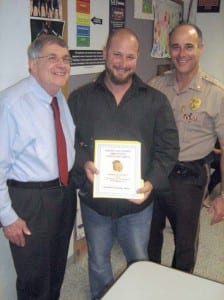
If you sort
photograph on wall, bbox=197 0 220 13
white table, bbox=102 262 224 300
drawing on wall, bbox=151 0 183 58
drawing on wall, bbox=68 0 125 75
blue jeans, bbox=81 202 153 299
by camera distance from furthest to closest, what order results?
photograph on wall, bbox=197 0 220 13
drawing on wall, bbox=151 0 183 58
drawing on wall, bbox=68 0 125 75
blue jeans, bbox=81 202 153 299
white table, bbox=102 262 224 300

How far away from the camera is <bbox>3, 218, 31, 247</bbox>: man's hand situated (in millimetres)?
1580

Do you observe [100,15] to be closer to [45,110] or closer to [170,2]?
[45,110]

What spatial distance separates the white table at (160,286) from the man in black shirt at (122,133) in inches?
19.2

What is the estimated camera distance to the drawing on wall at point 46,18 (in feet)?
6.33

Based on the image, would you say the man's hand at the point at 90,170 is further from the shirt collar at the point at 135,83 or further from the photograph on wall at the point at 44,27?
the photograph on wall at the point at 44,27

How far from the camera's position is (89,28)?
2473 mm

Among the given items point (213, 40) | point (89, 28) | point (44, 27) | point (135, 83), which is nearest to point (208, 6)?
point (213, 40)

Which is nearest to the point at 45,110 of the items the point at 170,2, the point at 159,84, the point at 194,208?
the point at 159,84

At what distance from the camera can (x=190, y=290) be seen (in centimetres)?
122

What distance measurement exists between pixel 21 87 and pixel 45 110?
0.15 meters

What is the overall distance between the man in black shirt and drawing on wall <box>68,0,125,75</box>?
0.61 meters

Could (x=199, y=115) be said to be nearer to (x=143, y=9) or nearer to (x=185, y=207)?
(x=185, y=207)

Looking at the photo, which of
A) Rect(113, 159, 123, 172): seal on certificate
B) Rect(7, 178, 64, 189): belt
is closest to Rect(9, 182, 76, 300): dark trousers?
Rect(7, 178, 64, 189): belt

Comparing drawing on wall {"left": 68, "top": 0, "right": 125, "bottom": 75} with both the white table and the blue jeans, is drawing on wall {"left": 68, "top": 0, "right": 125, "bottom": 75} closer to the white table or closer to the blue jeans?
the blue jeans
